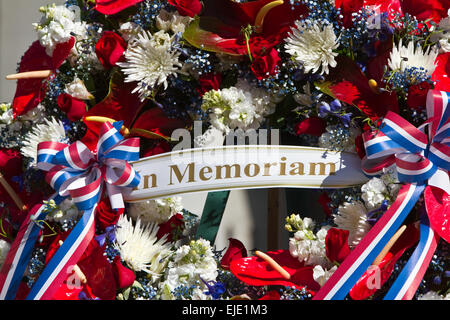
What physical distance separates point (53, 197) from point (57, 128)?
7.7 inches

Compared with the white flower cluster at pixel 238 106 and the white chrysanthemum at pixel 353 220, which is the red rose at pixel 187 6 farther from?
the white chrysanthemum at pixel 353 220

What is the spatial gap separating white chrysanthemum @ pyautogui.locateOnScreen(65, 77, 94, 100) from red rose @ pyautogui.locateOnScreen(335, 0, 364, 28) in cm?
72

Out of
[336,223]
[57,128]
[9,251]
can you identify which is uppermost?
[57,128]

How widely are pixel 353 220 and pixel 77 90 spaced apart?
0.82 meters

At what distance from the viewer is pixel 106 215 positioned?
5.11 ft

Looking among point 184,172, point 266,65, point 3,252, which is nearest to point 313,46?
point 266,65

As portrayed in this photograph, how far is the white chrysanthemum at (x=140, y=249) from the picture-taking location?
1.54 metres

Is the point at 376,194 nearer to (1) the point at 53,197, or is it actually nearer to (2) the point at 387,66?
(2) the point at 387,66

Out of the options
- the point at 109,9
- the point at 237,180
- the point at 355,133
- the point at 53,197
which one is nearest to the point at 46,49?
the point at 109,9

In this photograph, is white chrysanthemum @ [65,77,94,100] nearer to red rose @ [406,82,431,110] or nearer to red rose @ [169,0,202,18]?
red rose @ [169,0,202,18]

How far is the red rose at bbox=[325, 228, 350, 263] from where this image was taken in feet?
4.58

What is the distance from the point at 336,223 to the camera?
1477 millimetres

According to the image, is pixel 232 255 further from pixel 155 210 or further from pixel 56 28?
pixel 56 28

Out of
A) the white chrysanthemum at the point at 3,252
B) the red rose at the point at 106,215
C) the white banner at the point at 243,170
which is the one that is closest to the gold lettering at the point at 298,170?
the white banner at the point at 243,170
